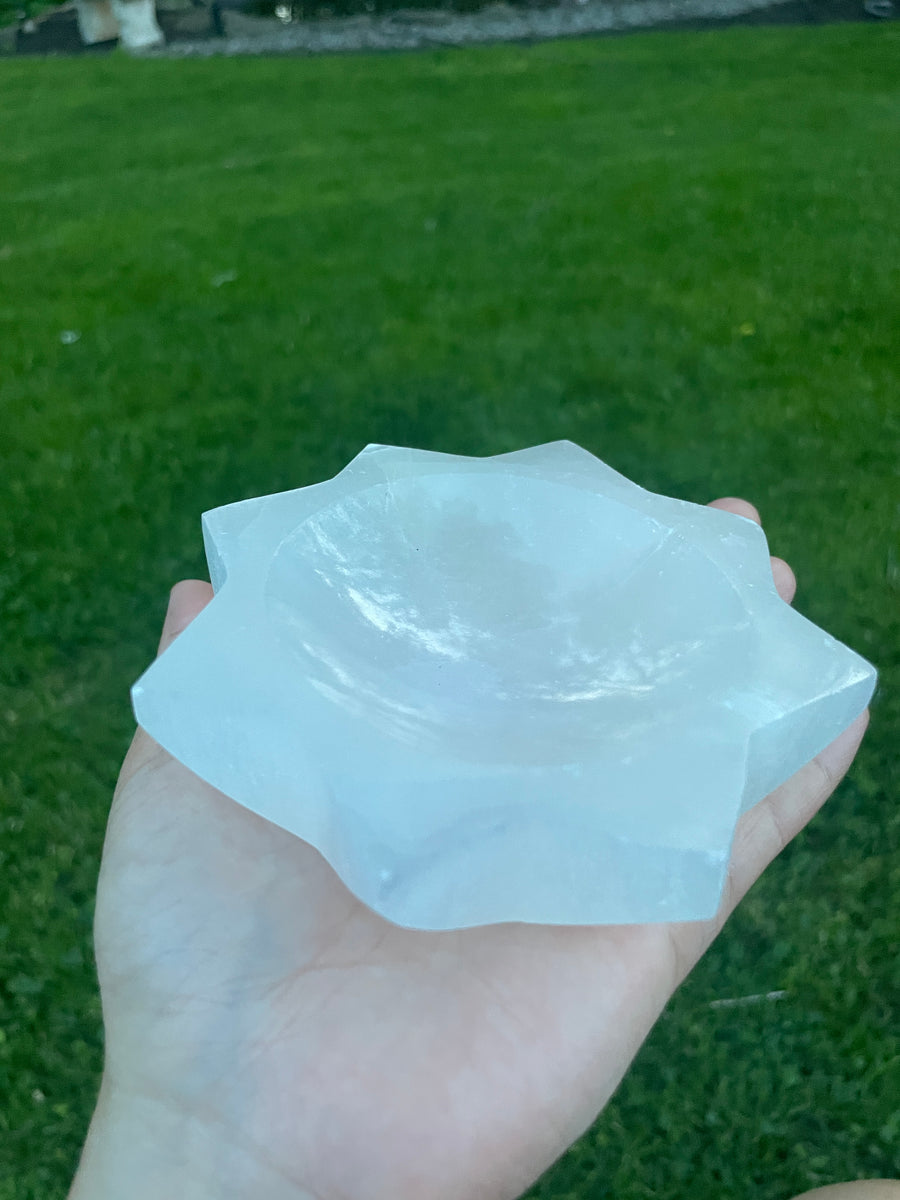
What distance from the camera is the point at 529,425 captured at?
2.18m

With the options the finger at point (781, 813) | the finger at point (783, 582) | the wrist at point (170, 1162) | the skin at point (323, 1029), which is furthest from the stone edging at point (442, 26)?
the wrist at point (170, 1162)

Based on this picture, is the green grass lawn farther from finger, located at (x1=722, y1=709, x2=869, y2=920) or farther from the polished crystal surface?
the polished crystal surface

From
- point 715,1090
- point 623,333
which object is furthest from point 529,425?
point 715,1090

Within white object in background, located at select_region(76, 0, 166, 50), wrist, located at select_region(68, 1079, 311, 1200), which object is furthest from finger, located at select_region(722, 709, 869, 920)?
white object in background, located at select_region(76, 0, 166, 50)

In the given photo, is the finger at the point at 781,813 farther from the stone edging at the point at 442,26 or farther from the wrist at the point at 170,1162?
the stone edging at the point at 442,26

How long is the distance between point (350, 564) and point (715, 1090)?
2.71ft

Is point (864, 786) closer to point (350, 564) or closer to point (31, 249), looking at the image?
point (350, 564)

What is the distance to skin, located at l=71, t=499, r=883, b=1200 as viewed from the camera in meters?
0.81

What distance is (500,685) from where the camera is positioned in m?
1.03

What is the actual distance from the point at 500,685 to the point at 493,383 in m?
1.42

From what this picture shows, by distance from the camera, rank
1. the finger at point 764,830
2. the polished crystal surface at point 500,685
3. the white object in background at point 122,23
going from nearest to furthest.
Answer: the polished crystal surface at point 500,685 < the finger at point 764,830 < the white object in background at point 122,23

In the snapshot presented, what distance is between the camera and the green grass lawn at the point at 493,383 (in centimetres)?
124

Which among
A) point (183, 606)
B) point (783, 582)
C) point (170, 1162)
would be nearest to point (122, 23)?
point (183, 606)

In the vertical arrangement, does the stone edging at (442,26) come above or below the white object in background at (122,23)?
below
